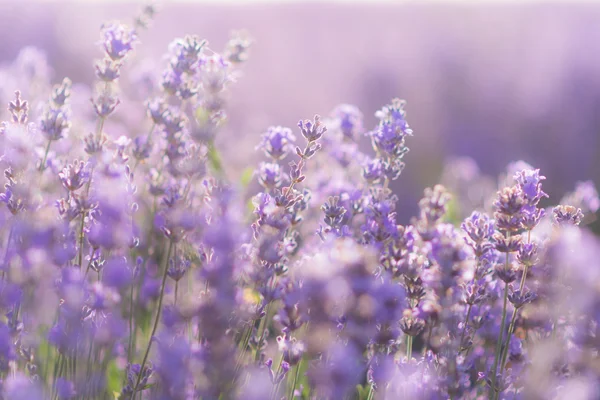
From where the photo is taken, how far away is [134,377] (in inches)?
57.1

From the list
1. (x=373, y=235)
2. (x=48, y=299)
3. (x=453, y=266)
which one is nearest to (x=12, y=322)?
(x=48, y=299)

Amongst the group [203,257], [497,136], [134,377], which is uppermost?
[497,136]

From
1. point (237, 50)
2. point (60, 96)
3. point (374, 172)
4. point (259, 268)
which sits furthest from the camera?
point (237, 50)

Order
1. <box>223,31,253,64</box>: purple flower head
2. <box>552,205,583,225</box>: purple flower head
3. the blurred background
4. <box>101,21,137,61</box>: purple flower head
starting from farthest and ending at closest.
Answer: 1. the blurred background
2. <box>223,31,253,64</box>: purple flower head
3. <box>101,21,137,61</box>: purple flower head
4. <box>552,205,583,225</box>: purple flower head

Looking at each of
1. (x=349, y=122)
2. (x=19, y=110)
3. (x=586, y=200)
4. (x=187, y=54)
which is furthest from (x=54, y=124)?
(x=586, y=200)

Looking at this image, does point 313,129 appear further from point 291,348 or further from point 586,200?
point 586,200

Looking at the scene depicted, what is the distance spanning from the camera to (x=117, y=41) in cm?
167

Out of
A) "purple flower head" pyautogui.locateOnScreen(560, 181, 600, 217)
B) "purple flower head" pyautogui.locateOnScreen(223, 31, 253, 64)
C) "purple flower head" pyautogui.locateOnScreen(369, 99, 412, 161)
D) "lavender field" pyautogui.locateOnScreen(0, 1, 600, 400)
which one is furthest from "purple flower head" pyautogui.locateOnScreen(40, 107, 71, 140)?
"purple flower head" pyautogui.locateOnScreen(560, 181, 600, 217)

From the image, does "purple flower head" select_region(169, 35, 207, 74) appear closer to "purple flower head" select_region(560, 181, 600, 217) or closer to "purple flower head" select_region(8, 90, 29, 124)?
"purple flower head" select_region(8, 90, 29, 124)

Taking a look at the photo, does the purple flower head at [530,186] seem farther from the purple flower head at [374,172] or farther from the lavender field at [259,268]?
the purple flower head at [374,172]

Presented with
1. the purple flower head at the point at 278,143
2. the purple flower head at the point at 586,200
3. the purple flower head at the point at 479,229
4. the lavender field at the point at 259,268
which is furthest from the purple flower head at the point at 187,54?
the purple flower head at the point at 586,200

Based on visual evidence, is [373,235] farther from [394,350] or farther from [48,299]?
[48,299]

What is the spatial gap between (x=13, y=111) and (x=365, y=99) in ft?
25.0

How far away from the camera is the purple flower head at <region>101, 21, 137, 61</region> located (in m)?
1.66
